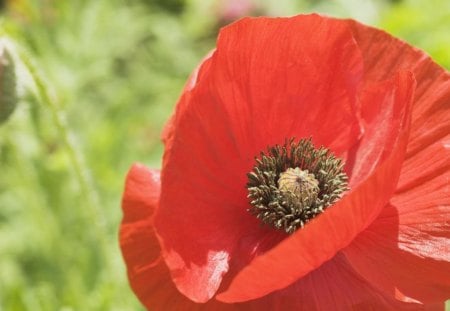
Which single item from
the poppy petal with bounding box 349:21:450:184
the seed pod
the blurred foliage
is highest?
the seed pod

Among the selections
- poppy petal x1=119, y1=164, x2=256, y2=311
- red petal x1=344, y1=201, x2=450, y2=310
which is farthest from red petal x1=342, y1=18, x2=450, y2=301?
poppy petal x1=119, y1=164, x2=256, y2=311

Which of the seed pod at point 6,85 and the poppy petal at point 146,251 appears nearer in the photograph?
the poppy petal at point 146,251

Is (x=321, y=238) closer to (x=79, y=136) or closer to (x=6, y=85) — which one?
(x=6, y=85)

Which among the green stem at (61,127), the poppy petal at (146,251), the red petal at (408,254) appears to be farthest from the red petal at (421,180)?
the green stem at (61,127)

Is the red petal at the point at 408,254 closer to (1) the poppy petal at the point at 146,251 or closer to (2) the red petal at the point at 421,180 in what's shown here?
(2) the red petal at the point at 421,180

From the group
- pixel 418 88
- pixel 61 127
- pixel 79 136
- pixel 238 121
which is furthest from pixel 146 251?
pixel 79 136

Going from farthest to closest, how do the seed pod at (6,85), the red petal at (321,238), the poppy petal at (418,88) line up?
the seed pod at (6,85)
the poppy petal at (418,88)
the red petal at (321,238)

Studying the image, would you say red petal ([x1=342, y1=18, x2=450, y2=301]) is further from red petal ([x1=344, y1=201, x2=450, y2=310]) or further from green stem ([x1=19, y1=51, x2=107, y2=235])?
green stem ([x1=19, y1=51, x2=107, y2=235])
